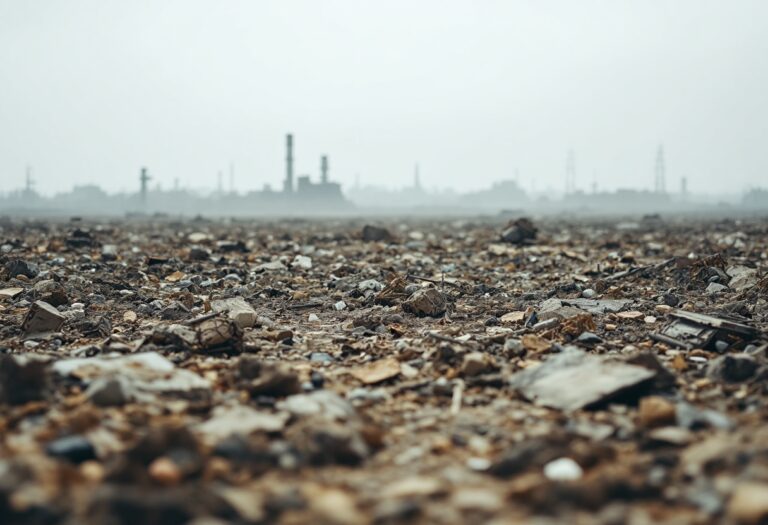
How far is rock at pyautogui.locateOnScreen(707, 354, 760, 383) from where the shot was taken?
3.06 meters

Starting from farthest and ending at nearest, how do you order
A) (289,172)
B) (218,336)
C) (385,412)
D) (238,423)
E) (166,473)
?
(289,172), (218,336), (385,412), (238,423), (166,473)

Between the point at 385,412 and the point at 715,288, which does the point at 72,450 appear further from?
the point at 715,288

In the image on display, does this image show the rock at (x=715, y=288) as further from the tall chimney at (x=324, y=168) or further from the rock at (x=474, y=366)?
the tall chimney at (x=324, y=168)

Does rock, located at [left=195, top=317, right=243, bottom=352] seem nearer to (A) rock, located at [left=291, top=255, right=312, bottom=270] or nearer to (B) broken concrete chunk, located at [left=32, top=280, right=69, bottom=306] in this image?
(B) broken concrete chunk, located at [left=32, top=280, right=69, bottom=306]

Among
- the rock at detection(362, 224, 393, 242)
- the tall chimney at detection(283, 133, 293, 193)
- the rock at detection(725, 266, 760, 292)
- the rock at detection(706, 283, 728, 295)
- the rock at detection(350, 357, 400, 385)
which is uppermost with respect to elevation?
the tall chimney at detection(283, 133, 293, 193)

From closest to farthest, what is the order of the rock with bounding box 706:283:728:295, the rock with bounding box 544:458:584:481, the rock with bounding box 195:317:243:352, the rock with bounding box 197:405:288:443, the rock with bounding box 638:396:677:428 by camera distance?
the rock with bounding box 544:458:584:481
the rock with bounding box 197:405:288:443
the rock with bounding box 638:396:677:428
the rock with bounding box 195:317:243:352
the rock with bounding box 706:283:728:295

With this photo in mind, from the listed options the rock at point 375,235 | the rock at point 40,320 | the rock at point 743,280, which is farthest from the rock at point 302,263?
the rock at point 743,280

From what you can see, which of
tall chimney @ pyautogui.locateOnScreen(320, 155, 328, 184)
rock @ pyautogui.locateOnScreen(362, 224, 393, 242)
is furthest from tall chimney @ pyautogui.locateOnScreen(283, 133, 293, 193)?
rock @ pyautogui.locateOnScreen(362, 224, 393, 242)

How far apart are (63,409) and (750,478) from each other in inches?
100

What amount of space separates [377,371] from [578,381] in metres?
1.08

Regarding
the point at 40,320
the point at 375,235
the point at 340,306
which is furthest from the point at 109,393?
the point at 375,235

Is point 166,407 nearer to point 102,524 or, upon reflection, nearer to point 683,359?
point 102,524

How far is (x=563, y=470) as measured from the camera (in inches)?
79.2

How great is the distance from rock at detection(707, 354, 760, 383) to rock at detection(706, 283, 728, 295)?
3380mm
